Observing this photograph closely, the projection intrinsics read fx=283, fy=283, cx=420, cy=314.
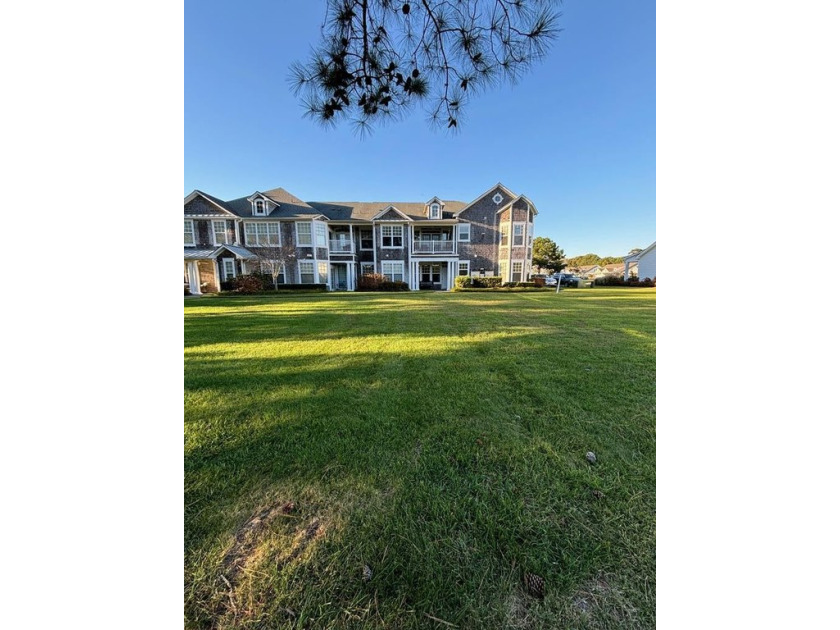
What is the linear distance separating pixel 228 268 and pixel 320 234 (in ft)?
21.4

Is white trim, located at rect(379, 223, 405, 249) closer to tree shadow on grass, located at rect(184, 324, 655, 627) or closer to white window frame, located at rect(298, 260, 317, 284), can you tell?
white window frame, located at rect(298, 260, 317, 284)

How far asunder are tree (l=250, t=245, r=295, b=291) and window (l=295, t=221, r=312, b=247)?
81cm

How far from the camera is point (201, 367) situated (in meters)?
3.83

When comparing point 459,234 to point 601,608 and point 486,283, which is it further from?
point 601,608

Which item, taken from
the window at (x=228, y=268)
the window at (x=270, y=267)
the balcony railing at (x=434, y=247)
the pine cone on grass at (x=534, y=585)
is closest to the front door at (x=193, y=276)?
the window at (x=228, y=268)

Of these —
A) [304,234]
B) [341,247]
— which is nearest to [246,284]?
[304,234]

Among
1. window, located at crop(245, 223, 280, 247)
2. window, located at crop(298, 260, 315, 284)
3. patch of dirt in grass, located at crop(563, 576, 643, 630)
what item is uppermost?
window, located at crop(245, 223, 280, 247)

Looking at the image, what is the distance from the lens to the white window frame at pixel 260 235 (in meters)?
20.0

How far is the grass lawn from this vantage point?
3.35ft

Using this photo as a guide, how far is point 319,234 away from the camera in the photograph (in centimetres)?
2067

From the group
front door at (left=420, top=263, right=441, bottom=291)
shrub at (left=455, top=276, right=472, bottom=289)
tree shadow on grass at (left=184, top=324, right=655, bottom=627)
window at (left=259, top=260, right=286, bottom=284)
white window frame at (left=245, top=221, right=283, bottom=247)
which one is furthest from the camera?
front door at (left=420, top=263, right=441, bottom=291)

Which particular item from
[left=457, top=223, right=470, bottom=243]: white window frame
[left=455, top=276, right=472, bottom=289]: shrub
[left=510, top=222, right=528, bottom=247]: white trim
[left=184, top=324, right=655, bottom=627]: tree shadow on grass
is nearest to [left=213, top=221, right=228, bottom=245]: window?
[left=455, top=276, right=472, bottom=289]: shrub
